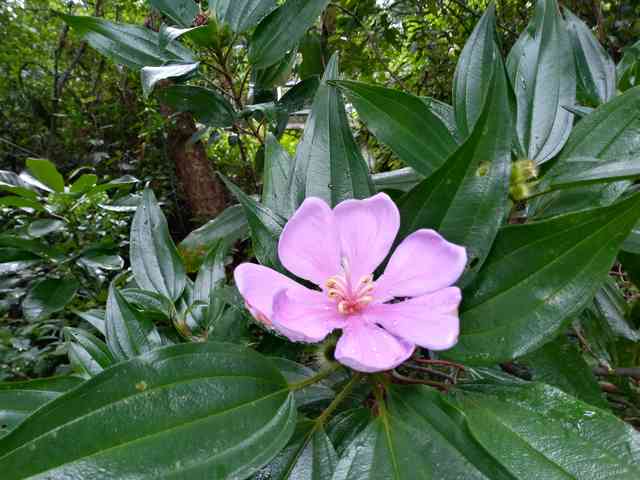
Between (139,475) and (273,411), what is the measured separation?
11 cm

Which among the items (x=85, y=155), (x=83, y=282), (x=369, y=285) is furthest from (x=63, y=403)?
(x=85, y=155)

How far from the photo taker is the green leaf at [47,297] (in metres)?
1.11

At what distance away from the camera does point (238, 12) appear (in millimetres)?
771

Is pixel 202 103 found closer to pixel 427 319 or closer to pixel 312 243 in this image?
pixel 312 243

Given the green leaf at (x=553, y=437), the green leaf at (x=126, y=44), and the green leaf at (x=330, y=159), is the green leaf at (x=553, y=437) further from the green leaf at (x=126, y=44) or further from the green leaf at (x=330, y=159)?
the green leaf at (x=126, y=44)

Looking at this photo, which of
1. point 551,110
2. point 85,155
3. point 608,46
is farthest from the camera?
point 85,155

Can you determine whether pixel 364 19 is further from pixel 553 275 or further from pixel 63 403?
pixel 63 403

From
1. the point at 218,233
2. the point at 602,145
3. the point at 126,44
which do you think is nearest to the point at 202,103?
the point at 126,44

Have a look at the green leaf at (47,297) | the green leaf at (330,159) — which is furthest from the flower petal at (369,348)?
the green leaf at (47,297)

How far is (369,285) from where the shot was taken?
1.43 ft

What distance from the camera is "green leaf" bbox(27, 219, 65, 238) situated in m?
1.16

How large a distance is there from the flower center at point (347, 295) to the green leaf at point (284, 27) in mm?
A: 474

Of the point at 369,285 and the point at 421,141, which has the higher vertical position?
the point at 421,141

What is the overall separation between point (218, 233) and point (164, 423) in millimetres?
470
